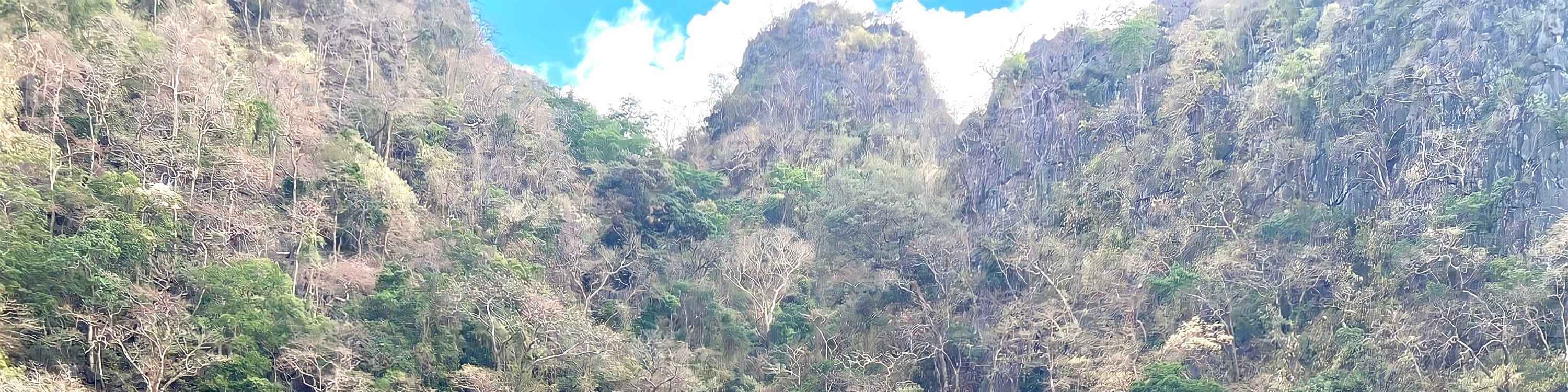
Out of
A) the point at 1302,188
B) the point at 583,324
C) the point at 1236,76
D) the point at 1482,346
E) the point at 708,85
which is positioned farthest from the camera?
the point at 708,85

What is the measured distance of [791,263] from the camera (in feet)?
59.8

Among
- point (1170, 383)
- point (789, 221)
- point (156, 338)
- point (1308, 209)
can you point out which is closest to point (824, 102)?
point (789, 221)

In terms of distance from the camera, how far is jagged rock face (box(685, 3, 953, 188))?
2444cm

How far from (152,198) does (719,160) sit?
1448 centimetres

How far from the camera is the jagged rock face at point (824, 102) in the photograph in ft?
80.2

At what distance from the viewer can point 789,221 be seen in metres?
21.3

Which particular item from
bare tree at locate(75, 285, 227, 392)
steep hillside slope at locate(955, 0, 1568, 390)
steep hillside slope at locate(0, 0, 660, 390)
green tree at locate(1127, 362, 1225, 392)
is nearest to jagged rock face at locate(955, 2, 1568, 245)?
steep hillside slope at locate(955, 0, 1568, 390)

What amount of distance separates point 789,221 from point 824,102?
5.87 meters

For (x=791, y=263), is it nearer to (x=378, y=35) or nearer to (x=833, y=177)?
(x=833, y=177)

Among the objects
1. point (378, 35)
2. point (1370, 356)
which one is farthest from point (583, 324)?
point (1370, 356)

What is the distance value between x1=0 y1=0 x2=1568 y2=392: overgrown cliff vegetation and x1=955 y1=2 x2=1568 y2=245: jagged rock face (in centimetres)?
6

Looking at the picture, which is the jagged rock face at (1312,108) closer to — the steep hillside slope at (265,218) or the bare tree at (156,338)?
the steep hillside slope at (265,218)

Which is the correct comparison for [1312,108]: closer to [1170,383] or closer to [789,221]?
[1170,383]

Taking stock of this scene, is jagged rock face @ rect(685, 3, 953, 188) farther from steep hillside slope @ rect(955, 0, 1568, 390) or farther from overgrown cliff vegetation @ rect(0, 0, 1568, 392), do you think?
steep hillside slope @ rect(955, 0, 1568, 390)
